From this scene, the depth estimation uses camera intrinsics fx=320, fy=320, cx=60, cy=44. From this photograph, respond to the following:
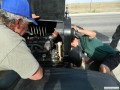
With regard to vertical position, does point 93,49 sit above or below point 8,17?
below

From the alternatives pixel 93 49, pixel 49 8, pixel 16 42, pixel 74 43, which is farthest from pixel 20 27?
pixel 93 49

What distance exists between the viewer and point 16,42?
2322 mm

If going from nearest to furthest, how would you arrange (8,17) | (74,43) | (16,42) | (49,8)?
(16,42) → (8,17) → (74,43) → (49,8)

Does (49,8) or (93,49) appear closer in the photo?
(49,8)

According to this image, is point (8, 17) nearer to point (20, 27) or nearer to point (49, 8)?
point (20, 27)

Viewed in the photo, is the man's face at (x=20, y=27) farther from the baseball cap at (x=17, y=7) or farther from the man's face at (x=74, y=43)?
the man's face at (x=74, y=43)

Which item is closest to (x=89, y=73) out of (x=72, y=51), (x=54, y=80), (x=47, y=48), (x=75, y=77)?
(x=75, y=77)

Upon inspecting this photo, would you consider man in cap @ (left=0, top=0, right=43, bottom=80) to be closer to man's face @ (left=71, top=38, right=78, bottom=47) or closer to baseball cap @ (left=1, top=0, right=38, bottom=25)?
baseball cap @ (left=1, top=0, right=38, bottom=25)

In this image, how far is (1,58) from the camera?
2314 mm

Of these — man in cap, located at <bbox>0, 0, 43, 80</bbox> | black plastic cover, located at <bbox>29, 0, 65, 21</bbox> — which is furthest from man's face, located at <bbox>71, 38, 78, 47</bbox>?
man in cap, located at <bbox>0, 0, 43, 80</bbox>

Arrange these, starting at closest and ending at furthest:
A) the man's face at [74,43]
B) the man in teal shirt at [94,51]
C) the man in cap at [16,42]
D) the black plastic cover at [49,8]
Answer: the man in cap at [16,42], the man's face at [74,43], the black plastic cover at [49,8], the man in teal shirt at [94,51]

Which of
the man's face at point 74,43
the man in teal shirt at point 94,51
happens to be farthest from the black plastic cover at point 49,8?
the man in teal shirt at point 94,51

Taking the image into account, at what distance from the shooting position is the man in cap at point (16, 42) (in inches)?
89.9

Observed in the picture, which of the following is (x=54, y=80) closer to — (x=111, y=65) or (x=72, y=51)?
(x=72, y=51)
